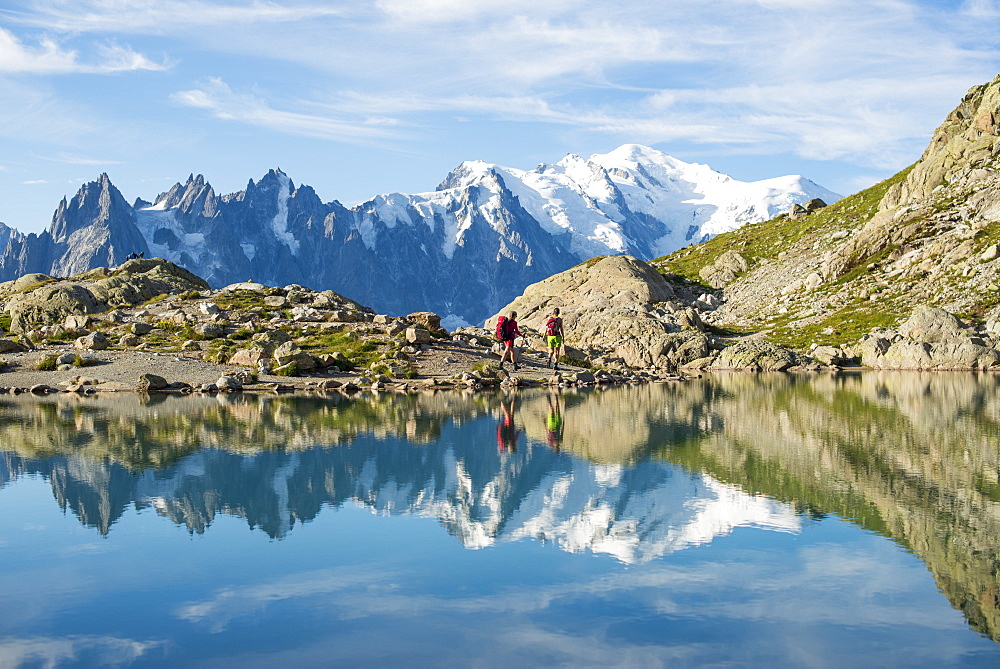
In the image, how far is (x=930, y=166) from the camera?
10344 centimetres

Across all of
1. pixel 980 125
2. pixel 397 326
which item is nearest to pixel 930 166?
pixel 980 125

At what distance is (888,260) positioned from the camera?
→ 91.5 metres

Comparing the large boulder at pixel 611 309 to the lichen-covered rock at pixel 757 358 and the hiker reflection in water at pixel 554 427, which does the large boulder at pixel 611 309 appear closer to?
the lichen-covered rock at pixel 757 358

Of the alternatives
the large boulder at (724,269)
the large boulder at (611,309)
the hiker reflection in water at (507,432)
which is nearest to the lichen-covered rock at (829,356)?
the large boulder at (611,309)

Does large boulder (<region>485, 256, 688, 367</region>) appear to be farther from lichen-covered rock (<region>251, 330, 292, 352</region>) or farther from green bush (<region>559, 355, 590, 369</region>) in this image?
lichen-covered rock (<region>251, 330, 292, 352</region>)

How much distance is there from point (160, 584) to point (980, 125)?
114937 mm

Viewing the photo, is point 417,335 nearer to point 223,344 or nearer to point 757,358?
point 223,344

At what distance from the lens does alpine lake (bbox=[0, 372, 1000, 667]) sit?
9.92m

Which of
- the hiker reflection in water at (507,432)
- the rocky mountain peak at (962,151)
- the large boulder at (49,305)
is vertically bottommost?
the hiker reflection in water at (507,432)

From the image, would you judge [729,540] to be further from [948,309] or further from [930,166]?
[930,166]

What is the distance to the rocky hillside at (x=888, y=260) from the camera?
77.9 meters

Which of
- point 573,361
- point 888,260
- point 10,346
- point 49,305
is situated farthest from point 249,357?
point 888,260

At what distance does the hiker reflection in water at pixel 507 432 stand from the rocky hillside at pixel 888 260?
4350cm

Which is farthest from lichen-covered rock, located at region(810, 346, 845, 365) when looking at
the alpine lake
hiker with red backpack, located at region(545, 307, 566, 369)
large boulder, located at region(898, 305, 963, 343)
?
the alpine lake
